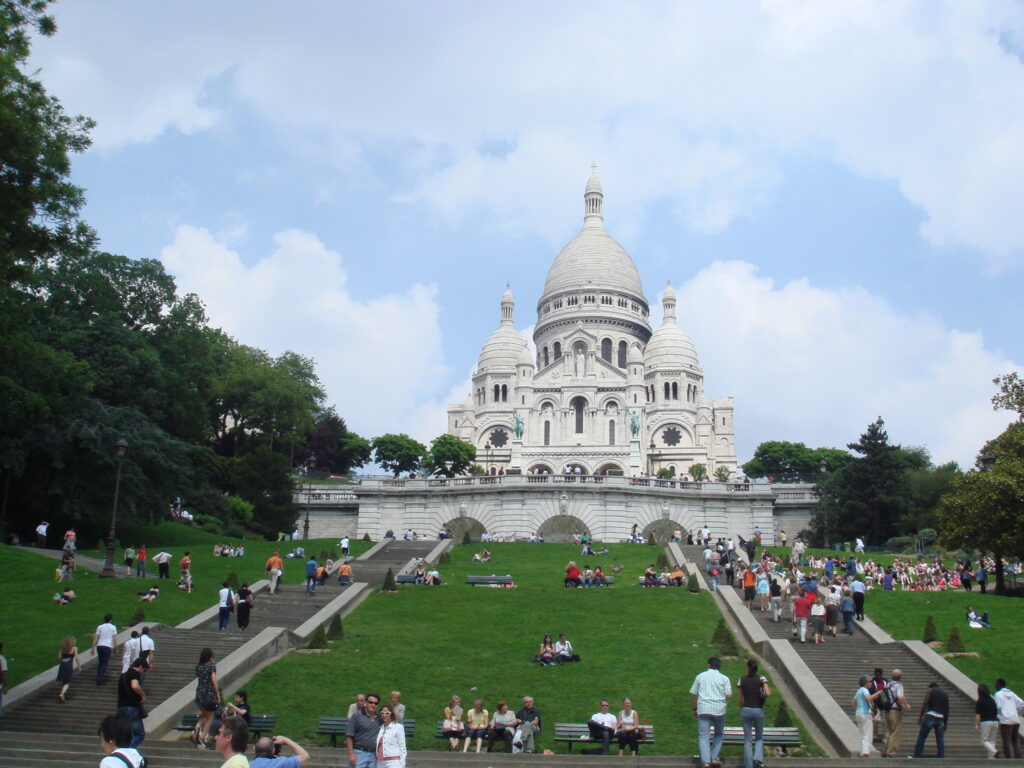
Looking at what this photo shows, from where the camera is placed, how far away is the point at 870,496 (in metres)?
56.2

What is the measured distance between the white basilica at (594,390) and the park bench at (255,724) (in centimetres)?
6957

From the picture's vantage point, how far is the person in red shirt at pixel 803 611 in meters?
23.5

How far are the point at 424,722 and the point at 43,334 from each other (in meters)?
31.9

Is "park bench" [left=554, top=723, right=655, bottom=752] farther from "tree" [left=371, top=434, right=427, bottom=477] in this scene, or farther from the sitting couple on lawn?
"tree" [left=371, top=434, right=427, bottom=477]

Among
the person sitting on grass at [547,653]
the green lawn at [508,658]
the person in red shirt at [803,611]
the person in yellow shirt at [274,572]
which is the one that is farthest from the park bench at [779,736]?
the person in yellow shirt at [274,572]

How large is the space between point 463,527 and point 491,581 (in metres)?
21.3

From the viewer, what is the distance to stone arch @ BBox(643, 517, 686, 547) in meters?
53.5

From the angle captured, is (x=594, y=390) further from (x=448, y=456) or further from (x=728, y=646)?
(x=728, y=646)

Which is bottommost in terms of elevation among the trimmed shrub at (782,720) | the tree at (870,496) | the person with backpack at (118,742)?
the trimmed shrub at (782,720)

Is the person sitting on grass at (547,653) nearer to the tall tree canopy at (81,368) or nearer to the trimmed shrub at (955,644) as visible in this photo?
the trimmed shrub at (955,644)

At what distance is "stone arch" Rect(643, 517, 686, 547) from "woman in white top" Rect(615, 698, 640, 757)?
122ft

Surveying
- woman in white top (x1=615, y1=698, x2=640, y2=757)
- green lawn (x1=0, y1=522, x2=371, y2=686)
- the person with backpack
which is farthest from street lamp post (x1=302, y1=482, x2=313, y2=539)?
the person with backpack

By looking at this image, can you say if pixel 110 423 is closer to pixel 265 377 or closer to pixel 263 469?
pixel 263 469

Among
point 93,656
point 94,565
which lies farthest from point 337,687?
point 94,565
